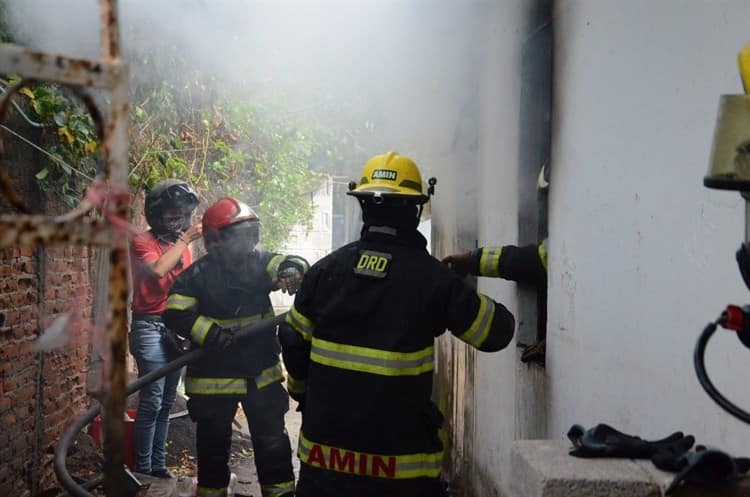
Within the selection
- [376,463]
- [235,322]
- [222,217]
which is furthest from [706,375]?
[222,217]

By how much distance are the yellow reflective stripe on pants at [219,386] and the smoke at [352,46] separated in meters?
2.19

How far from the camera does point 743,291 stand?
2045 millimetres

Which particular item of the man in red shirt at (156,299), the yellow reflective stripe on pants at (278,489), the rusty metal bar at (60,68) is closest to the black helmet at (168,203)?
the man in red shirt at (156,299)

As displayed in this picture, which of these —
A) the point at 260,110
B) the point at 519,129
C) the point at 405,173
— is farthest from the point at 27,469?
the point at 260,110

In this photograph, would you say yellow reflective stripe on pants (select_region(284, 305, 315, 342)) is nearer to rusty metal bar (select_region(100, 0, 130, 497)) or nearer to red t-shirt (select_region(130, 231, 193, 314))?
rusty metal bar (select_region(100, 0, 130, 497))

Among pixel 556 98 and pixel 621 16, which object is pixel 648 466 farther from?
pixel 556 98

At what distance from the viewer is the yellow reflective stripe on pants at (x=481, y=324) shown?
11.1ft

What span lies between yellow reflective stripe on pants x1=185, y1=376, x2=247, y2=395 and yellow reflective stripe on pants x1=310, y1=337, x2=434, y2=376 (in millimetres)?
1846

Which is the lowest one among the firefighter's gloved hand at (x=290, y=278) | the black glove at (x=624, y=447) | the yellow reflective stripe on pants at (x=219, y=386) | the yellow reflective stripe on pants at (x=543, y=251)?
the yellow reflective stripe on pants at (x=219, y=386)

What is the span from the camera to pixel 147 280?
6.38 m

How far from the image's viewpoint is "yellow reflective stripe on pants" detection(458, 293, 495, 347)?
11.1 ft

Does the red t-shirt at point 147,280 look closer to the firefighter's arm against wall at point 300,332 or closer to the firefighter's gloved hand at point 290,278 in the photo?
the firefighter's gloved hand at point 290,278

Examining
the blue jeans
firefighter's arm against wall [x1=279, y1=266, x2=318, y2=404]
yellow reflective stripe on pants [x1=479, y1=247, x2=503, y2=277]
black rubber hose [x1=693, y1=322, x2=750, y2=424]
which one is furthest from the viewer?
the blue jeans

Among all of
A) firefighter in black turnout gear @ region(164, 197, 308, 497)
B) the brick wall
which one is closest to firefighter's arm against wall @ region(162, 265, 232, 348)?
firefighter in black turnout gear @ region(164, 197, 308, 497)
